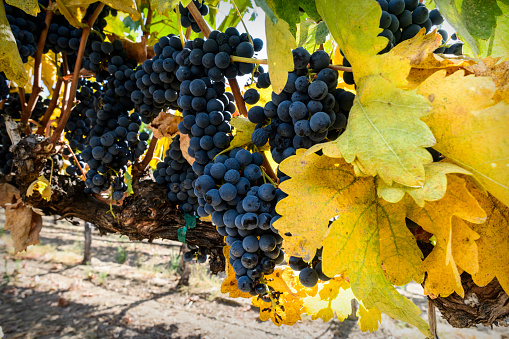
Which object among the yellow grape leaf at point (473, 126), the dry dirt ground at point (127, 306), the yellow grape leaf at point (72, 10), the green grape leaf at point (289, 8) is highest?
the yellow grape leaf at point (72, 10)

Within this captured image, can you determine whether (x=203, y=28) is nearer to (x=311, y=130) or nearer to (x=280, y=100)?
(x=280, y=100)

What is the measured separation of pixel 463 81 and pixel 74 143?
215 centimetres

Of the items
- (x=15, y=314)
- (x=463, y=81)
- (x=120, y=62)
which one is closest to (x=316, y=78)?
(x=463, y=81)

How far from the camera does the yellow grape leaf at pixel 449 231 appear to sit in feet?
1.41

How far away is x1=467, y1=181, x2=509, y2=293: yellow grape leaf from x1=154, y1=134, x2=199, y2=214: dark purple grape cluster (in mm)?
942

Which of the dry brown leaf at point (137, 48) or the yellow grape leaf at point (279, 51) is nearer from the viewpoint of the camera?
the yellow grape leaf at point (279, 51)

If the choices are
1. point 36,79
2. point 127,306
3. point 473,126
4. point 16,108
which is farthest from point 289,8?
point 127,306

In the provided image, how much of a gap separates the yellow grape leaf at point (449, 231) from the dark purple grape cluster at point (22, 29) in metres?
1.65

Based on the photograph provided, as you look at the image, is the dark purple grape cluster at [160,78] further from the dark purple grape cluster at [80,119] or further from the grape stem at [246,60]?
the dark purple grape cluster at [80,119]

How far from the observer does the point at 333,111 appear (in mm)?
632

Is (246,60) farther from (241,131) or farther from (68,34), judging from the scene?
(68,34)

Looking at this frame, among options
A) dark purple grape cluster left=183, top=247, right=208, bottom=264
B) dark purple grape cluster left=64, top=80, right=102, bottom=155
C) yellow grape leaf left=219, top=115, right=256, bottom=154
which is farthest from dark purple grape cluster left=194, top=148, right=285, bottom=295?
dark purple grape cluster left=64, top=80, right=102, bottom=155

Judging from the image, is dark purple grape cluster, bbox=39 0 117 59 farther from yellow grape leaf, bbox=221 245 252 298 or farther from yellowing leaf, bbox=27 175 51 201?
yellow grape leaf, bbox=221 245 252 298

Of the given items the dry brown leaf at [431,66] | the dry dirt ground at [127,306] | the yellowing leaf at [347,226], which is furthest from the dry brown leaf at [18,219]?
the dry dirt ground at [127,306]
